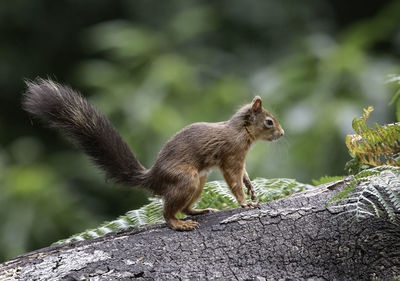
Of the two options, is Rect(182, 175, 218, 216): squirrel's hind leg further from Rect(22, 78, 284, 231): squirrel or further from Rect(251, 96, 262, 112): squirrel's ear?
Rect(251, 96, 262, 112): squirrel's ear

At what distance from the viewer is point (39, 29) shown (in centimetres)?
856

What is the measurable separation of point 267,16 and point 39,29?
341 cm

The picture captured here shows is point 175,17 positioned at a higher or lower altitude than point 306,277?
higher

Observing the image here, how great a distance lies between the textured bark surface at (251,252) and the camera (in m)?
2.39

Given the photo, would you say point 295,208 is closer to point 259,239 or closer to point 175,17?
point 259,239

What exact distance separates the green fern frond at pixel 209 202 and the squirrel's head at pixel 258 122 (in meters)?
0.30

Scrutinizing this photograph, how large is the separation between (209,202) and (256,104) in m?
0.67

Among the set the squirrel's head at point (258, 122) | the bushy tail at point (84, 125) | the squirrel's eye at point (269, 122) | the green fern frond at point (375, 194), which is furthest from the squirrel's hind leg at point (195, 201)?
the green fern frond at point (375, 194)

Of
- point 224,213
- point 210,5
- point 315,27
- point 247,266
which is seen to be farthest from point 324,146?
point 210,5

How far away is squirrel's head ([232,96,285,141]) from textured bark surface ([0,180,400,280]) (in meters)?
0.88

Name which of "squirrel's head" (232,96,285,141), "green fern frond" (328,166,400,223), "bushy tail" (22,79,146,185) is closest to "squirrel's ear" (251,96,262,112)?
"squirrel's head" (232,96,285,141)

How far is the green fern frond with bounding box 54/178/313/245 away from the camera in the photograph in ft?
10.4

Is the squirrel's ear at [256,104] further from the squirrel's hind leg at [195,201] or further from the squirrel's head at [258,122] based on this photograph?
the squirrel's hind leg at [195,201]

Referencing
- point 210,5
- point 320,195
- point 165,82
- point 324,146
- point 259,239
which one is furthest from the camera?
point 210,5
